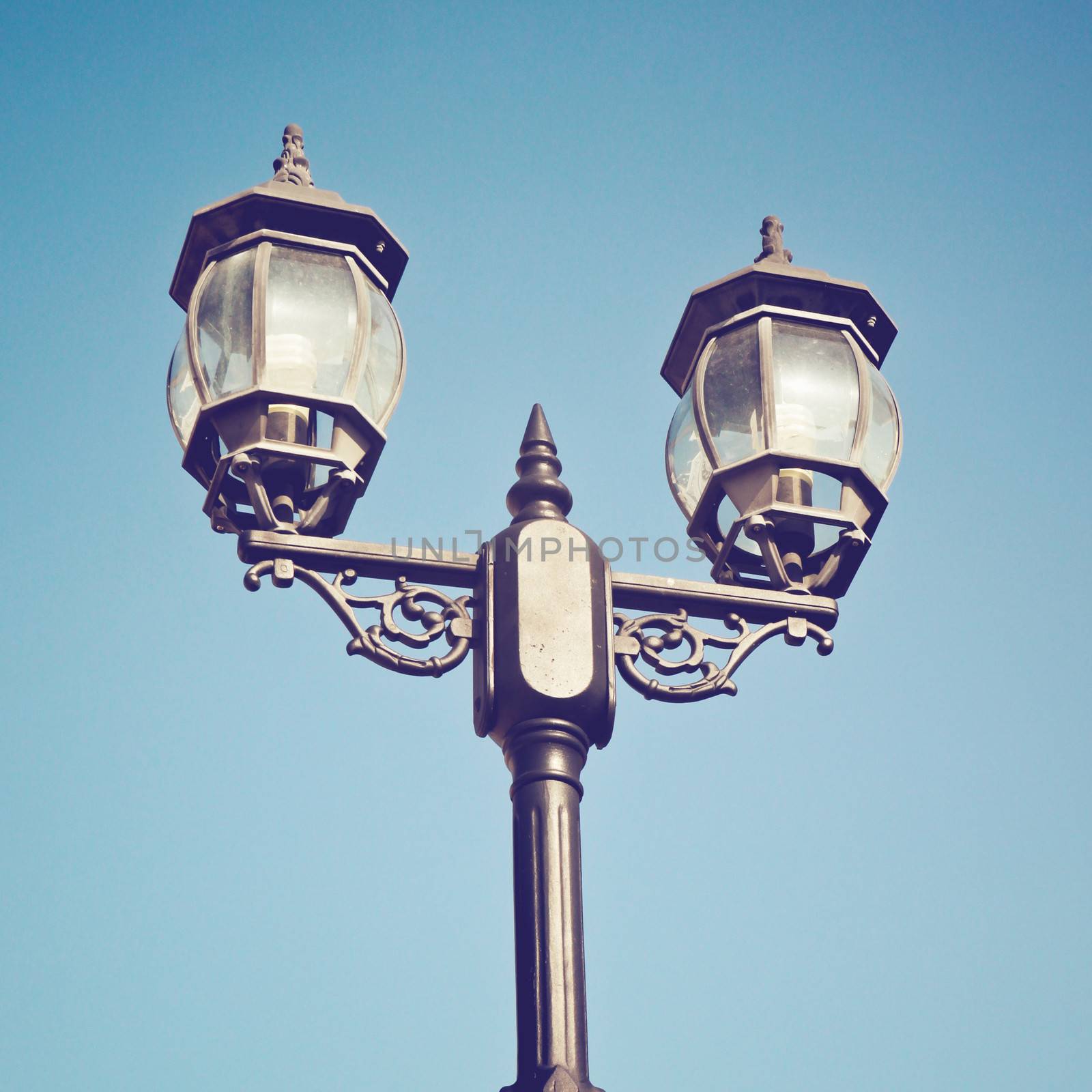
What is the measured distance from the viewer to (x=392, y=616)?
15.0 ft

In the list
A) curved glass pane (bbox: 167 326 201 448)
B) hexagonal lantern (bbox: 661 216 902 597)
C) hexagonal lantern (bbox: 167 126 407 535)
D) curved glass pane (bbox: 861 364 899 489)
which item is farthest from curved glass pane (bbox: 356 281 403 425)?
curved glass pane (bbox: 861 364 899 489)

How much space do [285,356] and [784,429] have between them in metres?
1.32

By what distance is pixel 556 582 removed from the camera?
4547 mm

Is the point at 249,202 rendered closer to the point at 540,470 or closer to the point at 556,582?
the point at 540,470

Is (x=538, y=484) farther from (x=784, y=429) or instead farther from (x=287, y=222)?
(x=287, y=222)

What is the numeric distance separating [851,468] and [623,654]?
0.88 meters

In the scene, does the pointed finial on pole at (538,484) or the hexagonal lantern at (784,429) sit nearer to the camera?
the pointed finial on pole at (538,484)

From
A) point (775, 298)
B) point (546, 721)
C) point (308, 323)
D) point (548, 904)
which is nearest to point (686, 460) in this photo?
point (775, 298)

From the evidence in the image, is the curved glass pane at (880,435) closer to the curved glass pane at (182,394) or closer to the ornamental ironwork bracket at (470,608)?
the ornamental ironwork bracket at (470,608)

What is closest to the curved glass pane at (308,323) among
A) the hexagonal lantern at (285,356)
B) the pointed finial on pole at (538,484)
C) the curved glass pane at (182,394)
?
the hexagonal lantern at (285,356)

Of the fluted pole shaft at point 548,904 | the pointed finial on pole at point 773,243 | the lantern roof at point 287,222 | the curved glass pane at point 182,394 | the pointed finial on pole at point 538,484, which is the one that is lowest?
the fluted pole shaft at point 548,904

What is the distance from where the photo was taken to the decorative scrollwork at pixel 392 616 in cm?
450

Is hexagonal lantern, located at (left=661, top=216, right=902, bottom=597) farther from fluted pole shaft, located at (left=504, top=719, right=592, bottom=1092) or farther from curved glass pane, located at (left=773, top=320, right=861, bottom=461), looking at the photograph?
fluted pole shaft, located at (left=504, top=719, right=592, bottom=1092)

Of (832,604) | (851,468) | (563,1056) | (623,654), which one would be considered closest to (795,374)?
(851,468)
